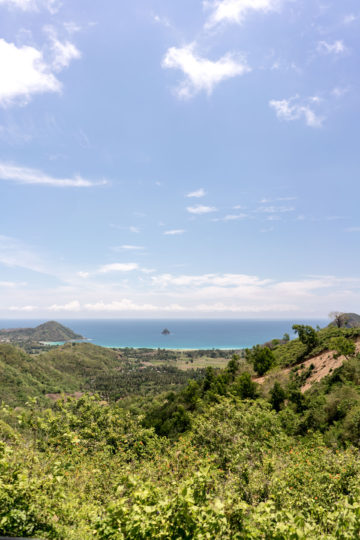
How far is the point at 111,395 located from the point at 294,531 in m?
166

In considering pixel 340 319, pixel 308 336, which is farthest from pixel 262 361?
pixel 340 319

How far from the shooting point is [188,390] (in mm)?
54531

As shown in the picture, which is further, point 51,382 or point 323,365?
point 51,382

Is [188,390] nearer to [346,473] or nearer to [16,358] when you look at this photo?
[346,473]

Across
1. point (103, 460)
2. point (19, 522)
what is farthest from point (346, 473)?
point (103, 460)

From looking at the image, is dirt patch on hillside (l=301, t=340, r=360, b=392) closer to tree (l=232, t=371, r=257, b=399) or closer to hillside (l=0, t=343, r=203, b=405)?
tree (l=232, t=371, r=257, b=399)

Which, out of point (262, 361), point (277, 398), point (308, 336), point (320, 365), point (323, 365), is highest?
point (308, 336)

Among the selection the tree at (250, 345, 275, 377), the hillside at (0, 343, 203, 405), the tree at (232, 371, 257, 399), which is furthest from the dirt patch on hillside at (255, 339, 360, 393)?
the hillside at (0, 343, 203, 405)

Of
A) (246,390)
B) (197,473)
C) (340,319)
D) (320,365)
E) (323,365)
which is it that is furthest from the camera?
(340,319)

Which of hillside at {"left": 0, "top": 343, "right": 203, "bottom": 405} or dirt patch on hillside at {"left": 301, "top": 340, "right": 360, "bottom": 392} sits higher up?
dirt patch on hillside at {"left": 301, "top": 340, "right": 360, "bottom": 392}

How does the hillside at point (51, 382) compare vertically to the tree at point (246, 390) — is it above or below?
below

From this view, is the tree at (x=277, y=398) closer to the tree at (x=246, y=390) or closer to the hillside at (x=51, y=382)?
the tree at (x=246, y=390)

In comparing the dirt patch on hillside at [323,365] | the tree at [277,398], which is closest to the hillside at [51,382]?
the tree at [277,398]

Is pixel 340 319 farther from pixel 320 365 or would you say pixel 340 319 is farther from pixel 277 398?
pixel 277 398
